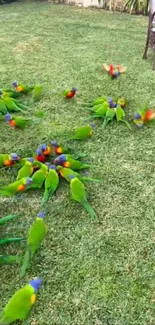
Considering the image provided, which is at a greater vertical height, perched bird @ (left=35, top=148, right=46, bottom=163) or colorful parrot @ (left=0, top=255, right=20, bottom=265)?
perched bird @ (left=35, top=148, right=46, bottom=163)

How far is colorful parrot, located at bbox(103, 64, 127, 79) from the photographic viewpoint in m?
3.01

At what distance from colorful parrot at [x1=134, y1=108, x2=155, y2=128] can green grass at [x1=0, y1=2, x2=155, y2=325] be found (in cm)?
6

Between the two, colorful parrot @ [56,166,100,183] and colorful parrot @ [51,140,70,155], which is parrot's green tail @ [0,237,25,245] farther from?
colorful parrot @ [51,140,70,155]

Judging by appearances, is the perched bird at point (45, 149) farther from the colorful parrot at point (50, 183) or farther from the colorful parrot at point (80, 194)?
the colorful parrot at point (80, 194)

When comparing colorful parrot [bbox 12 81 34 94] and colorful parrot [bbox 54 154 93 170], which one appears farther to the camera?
colorful parrot [bbox 12 81 34 94]

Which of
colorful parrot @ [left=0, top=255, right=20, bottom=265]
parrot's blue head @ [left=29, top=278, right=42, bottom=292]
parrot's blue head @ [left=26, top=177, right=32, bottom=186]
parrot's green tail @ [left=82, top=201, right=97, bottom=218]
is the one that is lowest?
colorful parrot @ [left=0, top=255, right=20, bottom=265]

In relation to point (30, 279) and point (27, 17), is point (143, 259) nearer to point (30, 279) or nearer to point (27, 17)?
point (30, 279)

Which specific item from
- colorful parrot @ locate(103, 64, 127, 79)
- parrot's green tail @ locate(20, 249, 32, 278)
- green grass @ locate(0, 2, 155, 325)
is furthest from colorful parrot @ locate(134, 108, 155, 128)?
Answer: parrot's green tail @ locate(20, 249, 32, 278)

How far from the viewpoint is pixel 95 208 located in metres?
1.72

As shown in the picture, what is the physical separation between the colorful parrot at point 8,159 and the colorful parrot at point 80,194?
0.38 meters

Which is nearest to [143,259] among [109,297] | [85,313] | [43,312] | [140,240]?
[140,240]

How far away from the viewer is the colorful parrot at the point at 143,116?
2.30m

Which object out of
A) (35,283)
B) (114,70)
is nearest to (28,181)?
(35,283)

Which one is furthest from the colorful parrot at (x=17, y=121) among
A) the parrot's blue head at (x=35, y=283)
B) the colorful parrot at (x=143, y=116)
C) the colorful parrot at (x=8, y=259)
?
the parrot's blue head at (x=35, y=283)
